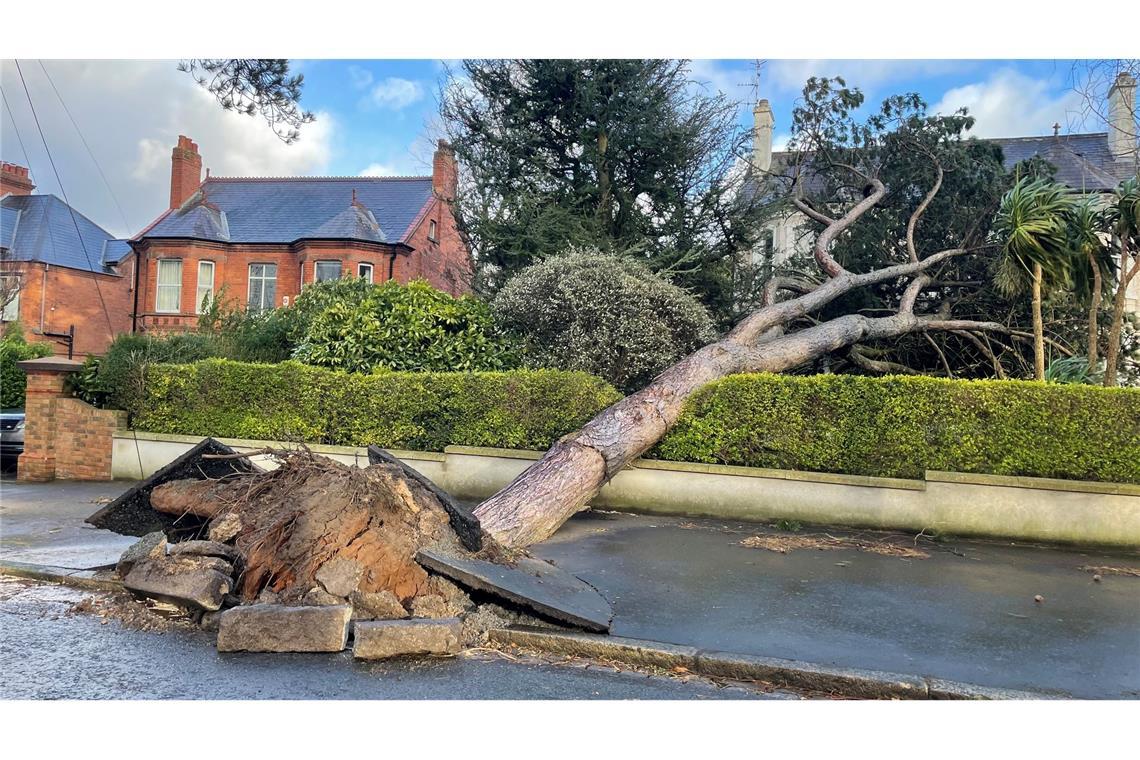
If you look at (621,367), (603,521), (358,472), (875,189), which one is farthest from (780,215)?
(358,472)

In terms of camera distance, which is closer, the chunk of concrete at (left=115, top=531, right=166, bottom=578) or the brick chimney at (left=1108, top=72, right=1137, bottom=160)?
the chunk of concrete at (left=115, top=531, right=166, bottom=578)

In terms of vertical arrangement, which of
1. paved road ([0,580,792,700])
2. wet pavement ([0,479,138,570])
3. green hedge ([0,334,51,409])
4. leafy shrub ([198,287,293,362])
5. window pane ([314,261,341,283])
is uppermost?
window pane ([314,261,341,283])

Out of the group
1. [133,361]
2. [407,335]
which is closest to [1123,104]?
[407,335]

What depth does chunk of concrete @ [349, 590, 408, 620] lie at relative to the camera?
192 inches

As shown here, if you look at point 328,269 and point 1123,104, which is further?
point 328,269

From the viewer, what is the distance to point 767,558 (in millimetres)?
6941

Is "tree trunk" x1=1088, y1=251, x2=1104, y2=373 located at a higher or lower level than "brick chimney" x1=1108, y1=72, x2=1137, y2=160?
lower

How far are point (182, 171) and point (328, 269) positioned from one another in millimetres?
8022

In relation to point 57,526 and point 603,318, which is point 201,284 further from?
point 603,318

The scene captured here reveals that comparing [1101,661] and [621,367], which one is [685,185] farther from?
[1101,661]

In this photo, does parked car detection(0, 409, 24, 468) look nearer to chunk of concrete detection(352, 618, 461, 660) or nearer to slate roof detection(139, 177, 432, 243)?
chunk of concrete detection(352, 618, 461, 660)

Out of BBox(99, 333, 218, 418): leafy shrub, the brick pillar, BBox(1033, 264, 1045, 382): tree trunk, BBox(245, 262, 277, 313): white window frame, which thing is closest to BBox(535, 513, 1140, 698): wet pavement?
BBox(1033, 264, 1045, 382): tree trunk

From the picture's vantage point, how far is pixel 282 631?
446cm

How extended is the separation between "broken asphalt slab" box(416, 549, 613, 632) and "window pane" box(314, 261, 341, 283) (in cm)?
2122
